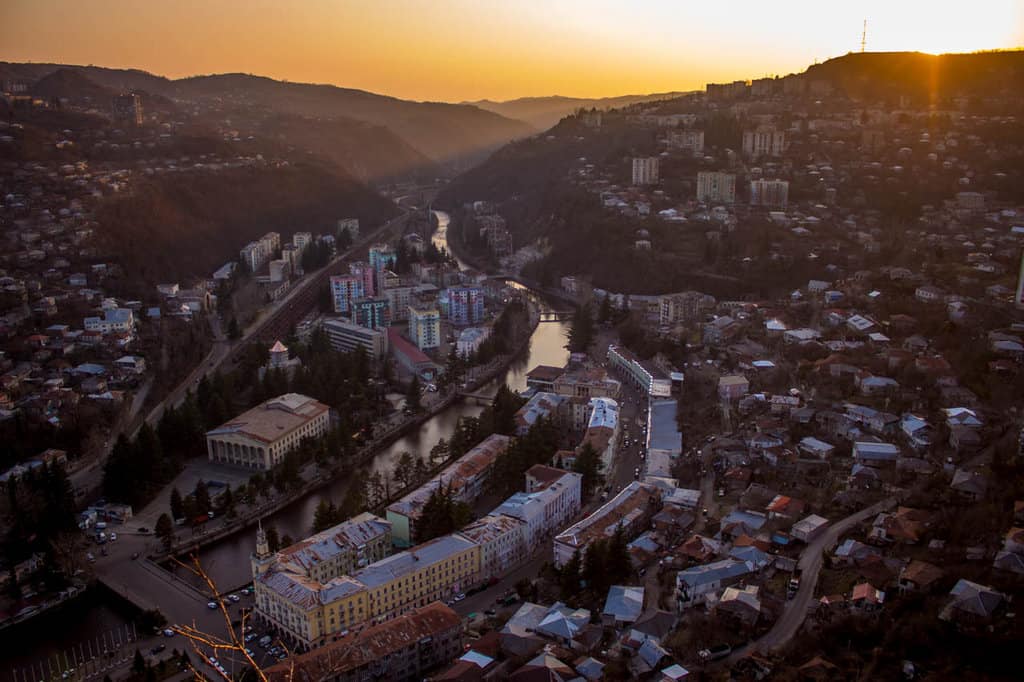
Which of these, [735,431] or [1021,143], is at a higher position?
[1021,143]

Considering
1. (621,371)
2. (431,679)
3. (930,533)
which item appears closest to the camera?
(431,679)

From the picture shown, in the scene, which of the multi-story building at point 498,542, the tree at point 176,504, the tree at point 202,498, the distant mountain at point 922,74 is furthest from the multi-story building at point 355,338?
the distant mountain at point 922,74

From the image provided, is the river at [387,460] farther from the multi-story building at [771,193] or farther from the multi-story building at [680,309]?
the multi-story building at [771,193]

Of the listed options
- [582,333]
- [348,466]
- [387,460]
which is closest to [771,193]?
[582,333]

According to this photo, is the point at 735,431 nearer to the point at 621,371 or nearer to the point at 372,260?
the point at 621,371

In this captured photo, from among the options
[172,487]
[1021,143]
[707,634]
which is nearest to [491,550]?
[707,634]

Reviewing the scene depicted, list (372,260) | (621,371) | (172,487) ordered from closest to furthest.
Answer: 1. (172,487)
2. (621,371)
3. (372,260)

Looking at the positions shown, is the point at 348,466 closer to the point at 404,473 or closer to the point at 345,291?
the point at 404,473
